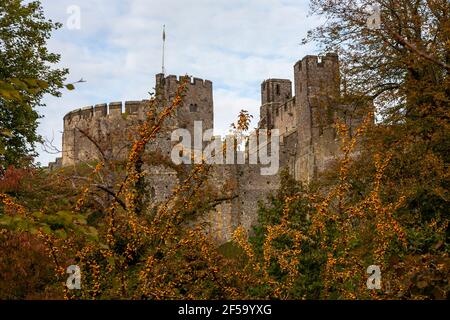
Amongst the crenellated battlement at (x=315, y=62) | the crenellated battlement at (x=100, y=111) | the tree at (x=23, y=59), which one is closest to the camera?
the tree at (x=23, y=59)

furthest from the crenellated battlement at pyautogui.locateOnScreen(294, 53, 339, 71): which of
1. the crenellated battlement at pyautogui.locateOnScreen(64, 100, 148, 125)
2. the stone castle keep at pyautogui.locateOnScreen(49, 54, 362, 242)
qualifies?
the crenellated battlement at pyautogui.locateOnScreen(64, 100, 148, 125)

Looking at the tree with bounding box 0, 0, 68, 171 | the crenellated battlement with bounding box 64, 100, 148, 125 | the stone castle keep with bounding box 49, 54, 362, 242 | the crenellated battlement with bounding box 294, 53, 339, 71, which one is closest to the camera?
the tree with bounding box 0, 0, 68, 171

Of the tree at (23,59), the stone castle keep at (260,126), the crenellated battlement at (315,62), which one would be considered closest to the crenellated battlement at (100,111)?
the stone castle keep at (260,126)

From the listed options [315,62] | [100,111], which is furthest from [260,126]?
[100,111]

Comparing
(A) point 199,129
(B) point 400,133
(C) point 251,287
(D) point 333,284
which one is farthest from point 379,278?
(A) point 199,129

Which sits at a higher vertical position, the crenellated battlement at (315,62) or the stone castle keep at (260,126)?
the crenellated battlement at (315,62)

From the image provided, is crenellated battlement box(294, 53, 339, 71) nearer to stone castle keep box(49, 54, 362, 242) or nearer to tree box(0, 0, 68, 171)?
stone castle keep box(49, 54, 362, 242)

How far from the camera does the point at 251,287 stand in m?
9.62

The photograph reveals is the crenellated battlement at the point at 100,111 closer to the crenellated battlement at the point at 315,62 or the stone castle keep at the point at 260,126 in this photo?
the stone castle keep at the point at 260,126

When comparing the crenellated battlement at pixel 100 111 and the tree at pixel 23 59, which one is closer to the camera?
the tree at pixel 23 59

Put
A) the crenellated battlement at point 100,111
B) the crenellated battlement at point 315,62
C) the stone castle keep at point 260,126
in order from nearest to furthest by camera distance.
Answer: the stone castle keep at point 260,126, the crenellated battlement at point 315,62, the crenellated battlement at point 100,111

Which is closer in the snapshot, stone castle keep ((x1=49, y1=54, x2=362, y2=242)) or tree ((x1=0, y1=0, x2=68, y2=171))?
tree ((x1=0, y1=0, x2=68, y2=171))

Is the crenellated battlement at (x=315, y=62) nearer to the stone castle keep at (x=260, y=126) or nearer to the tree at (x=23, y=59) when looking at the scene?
the stone castle keep at (x=260, y=126)
